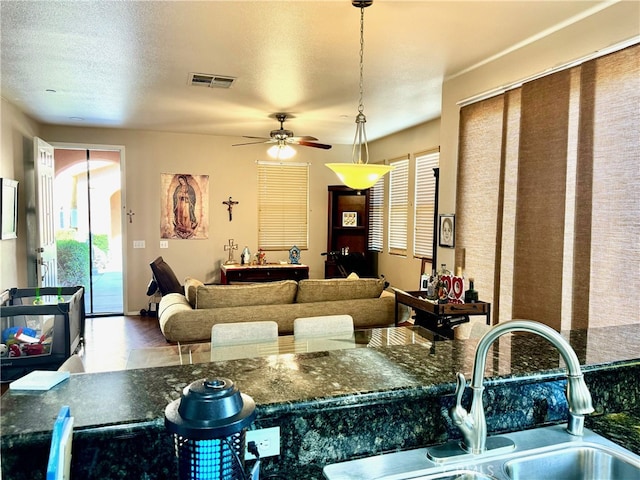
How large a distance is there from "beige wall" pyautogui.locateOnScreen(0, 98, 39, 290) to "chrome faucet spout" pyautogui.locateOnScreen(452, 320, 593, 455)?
475 centimetres

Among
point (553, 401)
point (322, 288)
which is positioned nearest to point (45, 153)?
point (322, 288)

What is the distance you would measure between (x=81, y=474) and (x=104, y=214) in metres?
6.72

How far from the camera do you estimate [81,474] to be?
0.91 m

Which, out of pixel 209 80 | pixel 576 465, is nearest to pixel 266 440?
pixel 576 465

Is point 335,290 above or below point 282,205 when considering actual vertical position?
below

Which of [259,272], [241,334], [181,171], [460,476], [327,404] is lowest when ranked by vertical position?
[259,272]

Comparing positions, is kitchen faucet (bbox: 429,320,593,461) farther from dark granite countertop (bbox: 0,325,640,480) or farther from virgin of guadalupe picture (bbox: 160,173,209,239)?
virgin of guadalupe picture (bbox: 160,173,209,239)

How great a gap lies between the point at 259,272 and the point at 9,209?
10.4 ft

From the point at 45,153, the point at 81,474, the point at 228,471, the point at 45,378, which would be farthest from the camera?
the point at 45,153

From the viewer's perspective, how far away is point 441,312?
330 cm

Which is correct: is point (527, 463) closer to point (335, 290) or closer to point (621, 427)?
point (621, 427)

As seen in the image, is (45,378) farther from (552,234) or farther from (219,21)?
(552,234)

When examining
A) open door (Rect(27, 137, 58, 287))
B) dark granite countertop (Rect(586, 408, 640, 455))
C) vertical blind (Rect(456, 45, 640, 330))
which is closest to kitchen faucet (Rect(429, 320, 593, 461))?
dark granite countertop (Rect(586, 408, 640, 455))

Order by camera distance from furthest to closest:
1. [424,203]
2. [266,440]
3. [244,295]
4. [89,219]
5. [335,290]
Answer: [89,219]
[424,203]
[335,290]
[244,295]
[266,440]
